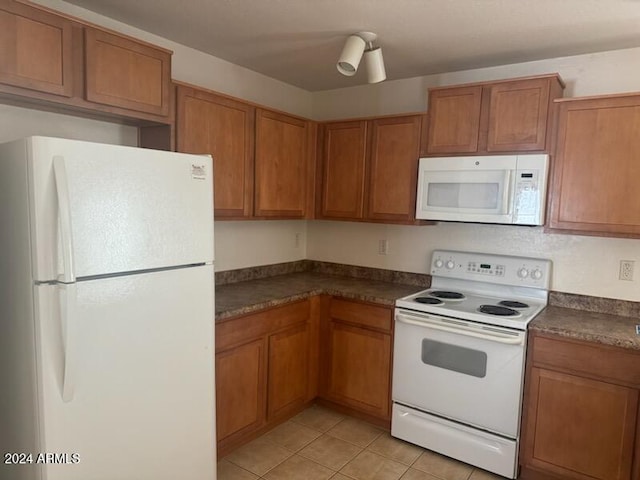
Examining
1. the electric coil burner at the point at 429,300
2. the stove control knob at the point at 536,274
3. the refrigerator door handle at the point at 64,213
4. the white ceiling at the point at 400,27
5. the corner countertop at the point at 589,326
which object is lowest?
the corner countertop at the point at 589,326

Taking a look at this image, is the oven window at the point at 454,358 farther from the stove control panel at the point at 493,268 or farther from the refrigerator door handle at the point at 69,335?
Answer: the refrigerator door handle at the point at 69,335

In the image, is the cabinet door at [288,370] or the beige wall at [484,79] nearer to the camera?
the beige wall at [484,79]

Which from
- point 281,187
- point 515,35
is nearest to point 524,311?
point 515,35

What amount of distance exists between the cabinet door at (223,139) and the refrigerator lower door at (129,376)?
78 cm

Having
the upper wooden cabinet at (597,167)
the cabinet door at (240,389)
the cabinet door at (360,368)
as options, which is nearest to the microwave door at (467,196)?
the upper wooden cabinet at (597,167)

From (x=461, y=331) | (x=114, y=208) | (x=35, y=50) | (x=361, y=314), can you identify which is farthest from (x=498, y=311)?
(x=35, y=50)

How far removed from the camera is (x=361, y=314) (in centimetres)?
280

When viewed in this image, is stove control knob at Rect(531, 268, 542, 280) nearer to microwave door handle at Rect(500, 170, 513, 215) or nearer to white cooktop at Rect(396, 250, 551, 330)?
white cooktop at Rect(396, 250, 551, 330)

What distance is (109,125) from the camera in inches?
89.2

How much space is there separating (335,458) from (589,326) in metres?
1.57

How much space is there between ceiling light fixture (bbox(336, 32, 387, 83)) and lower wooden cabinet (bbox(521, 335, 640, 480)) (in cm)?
170

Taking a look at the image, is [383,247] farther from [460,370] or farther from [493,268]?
[460,370]

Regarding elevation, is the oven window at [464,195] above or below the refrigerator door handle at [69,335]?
above

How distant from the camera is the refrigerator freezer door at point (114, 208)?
1.34 metres
